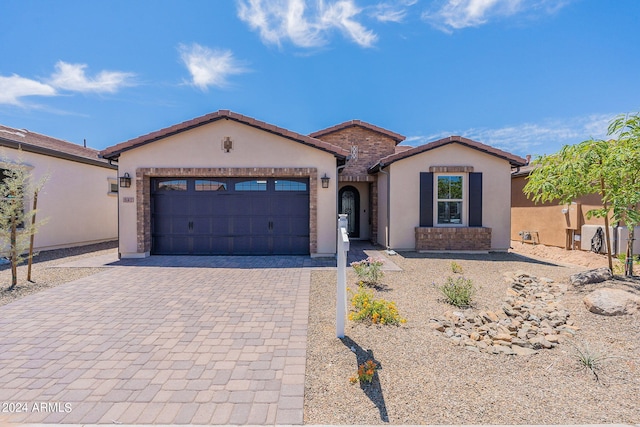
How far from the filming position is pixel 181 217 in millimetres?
9945

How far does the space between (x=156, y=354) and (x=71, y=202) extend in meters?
11.9

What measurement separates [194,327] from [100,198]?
1242 centimetres

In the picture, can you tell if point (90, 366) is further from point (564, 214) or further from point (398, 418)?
point (564, 214)

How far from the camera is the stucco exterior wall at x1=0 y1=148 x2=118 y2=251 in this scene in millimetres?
10766

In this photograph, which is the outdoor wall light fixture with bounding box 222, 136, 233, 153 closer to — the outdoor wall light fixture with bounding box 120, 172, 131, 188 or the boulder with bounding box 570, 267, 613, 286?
the outdoor wall light fixture with bounding box 120, 172, 131, 188

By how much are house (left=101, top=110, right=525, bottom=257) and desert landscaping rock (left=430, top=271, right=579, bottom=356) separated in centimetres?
517

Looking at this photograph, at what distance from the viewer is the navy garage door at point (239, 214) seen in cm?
989

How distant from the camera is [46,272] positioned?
7.80 metres

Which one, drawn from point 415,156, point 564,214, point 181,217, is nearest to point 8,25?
point 181,217

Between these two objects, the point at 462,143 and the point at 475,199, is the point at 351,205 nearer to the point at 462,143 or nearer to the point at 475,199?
the point at 475,199

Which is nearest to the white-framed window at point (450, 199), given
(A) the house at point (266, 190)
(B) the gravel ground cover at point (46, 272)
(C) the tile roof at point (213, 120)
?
(A) the house at point (266, 190)

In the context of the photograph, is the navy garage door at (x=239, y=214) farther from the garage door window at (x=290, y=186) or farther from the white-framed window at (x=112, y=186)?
the white-framed window at (x=112, y=186)

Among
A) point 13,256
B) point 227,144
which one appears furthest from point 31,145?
point 227,144

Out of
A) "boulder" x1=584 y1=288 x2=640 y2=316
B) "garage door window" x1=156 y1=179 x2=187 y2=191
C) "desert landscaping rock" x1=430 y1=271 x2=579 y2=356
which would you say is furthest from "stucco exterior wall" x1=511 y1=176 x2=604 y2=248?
"garage door window" x1=156 y1=179 x2=187 y2=191
